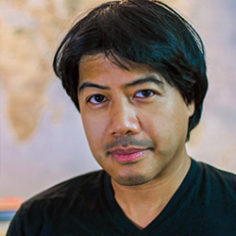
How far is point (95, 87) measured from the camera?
93 cm

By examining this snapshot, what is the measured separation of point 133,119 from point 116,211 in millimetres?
286

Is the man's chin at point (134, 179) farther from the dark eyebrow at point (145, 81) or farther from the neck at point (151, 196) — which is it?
the dark eyebrow at point (145, 81)

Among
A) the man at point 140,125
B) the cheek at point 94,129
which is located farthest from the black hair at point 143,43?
the cheek at point 94,129

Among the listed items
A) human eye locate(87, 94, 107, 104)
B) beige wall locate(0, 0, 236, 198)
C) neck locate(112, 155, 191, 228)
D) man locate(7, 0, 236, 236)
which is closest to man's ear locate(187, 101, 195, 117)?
man locate(7, 0, 236, 236)

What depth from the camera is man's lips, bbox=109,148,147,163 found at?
90cm

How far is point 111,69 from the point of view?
90 cm

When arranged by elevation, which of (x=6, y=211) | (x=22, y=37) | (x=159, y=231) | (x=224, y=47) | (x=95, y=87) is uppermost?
(x=22, y=37)

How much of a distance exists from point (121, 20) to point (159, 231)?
1.82ft

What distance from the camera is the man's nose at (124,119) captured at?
34.3 inches

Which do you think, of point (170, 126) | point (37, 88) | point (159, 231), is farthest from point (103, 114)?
point (37, 88)

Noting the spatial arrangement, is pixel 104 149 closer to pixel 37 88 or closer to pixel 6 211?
pixel 37 88

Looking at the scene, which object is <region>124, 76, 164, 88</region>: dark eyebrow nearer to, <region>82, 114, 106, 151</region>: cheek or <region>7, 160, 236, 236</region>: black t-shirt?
<region>82, 114, 106, 151</region>: cheek

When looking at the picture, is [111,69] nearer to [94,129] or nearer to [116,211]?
[94,129]

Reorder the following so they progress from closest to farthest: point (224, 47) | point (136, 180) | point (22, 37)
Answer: point (136, 180), point (224, 47), point (22, 37)
